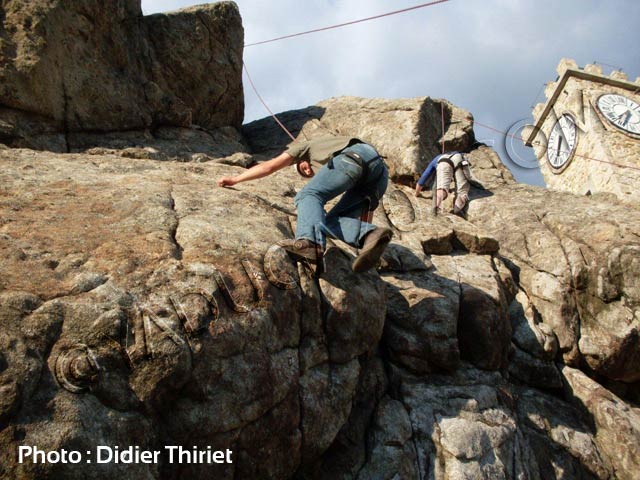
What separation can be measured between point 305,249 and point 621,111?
3444cm

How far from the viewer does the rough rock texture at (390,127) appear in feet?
38.5

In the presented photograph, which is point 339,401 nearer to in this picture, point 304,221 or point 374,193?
point 304,221

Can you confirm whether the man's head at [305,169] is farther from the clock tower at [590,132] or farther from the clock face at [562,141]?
the clock face at [562,141]

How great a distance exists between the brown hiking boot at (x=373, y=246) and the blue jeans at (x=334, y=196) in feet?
0.76

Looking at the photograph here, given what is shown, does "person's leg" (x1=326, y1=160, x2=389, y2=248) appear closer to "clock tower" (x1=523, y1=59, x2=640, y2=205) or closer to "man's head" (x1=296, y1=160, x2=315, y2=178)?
"man's head" (x1=296, y1=160, x2=315, y2=178)

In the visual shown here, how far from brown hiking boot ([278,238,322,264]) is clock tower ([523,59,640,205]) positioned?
26.9 meters

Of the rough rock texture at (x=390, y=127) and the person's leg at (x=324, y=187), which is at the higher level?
the rough rock texture at (x=390, y=127)

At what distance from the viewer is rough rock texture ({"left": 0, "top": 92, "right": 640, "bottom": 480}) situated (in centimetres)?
355

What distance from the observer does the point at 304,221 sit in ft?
17.0

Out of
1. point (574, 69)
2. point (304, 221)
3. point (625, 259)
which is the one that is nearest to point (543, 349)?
point (625, 259)

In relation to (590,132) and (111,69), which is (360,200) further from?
(590,132)

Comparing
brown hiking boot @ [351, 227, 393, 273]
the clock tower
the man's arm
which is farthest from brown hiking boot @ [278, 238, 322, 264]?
the clock tower

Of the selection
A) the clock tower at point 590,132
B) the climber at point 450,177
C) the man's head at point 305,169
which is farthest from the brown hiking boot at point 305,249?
the clock tower at point 590,132

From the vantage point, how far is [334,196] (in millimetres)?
5504
